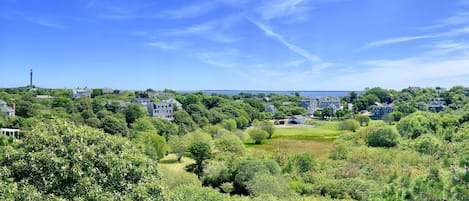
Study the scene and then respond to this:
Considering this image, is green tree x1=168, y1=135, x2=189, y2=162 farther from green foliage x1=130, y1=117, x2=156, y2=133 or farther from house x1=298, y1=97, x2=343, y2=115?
house x1=298, y1=97, x2=343, y2=115

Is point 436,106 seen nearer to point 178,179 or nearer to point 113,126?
point 113,126

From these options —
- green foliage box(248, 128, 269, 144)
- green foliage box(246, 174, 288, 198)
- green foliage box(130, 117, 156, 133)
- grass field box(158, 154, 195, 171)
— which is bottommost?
grass field box(158, 154, 195, 171)

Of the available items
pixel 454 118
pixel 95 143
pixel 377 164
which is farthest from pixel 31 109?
pixel 454 118

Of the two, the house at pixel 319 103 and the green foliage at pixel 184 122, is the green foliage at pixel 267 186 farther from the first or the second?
the house at pixel 319 103

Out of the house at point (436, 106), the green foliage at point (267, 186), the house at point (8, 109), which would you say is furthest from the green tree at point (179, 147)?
the house at point (436, 106)

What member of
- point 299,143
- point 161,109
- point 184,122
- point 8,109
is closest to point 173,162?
point 299,143

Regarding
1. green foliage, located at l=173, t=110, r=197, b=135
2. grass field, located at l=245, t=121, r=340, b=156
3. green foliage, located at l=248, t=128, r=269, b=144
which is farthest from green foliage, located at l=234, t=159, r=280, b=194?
green foliage, located at l=173, t=110, r=197, b=135

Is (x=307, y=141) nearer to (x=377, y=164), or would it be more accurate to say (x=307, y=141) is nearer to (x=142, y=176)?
(x=377, y=164)

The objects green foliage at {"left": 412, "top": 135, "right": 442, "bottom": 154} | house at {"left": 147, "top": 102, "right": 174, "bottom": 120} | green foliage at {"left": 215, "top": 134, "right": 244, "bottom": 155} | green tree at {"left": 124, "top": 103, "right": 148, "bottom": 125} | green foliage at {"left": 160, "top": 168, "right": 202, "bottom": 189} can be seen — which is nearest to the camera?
green foliage at {"left": 160, "top": 168, "right": 202, "bottom": 189}
